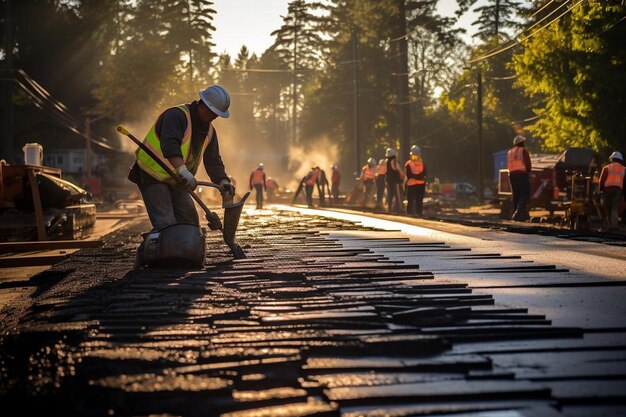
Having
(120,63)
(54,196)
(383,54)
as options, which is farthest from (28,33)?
(54,196)

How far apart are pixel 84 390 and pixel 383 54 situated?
67.9m

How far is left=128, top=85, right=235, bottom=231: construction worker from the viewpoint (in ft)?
27.3

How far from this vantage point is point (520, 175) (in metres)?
20.5

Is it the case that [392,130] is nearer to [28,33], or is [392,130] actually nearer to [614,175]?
[28,33]

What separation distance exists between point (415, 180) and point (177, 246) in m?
17.3

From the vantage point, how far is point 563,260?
9.13m

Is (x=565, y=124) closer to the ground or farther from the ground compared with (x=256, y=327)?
farther from the ground

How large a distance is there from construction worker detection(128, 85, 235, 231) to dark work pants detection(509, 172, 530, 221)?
505 inches

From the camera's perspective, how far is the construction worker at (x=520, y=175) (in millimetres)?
20375

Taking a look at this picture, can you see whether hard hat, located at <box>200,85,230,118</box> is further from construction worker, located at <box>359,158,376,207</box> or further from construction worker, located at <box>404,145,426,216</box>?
construction worker, located at <box>359,158,376,207</box>

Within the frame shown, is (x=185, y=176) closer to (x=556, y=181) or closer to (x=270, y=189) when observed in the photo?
(x=556, y=181)

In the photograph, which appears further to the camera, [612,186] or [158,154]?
[612,186]

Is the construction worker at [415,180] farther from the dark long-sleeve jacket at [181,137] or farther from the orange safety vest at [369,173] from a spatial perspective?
the dark long-sleeve jacket at [181,137]

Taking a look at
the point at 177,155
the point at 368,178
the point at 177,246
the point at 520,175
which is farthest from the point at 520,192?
the point at 368,178
